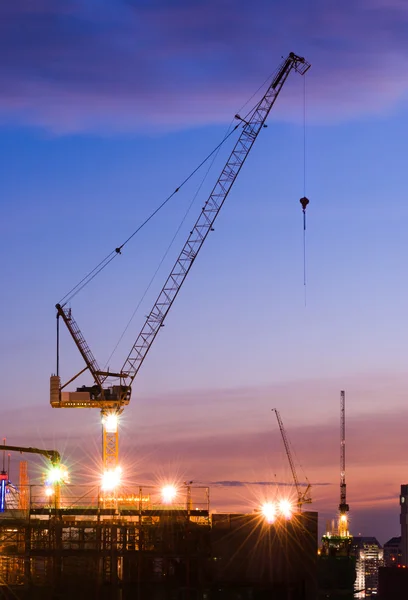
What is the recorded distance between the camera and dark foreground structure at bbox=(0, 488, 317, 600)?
337 feet

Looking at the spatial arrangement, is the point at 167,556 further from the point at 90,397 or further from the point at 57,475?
the point at 90,397

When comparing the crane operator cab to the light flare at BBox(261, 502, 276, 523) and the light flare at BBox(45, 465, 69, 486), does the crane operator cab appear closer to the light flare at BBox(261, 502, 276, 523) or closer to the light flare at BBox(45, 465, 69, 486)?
the light flare at BBox(45, 465, 69, 486)

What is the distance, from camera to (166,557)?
A: 105 m

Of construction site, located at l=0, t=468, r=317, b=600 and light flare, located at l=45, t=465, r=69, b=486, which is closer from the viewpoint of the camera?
construction site, located at l=0, t=468, r=317, b=600

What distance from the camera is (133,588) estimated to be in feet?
349

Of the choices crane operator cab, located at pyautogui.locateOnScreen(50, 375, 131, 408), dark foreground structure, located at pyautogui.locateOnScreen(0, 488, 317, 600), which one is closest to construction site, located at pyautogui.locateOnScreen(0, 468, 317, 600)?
dark foreground structure, located at pyautogui.locateOnScreen(0, 488, 317, 600)

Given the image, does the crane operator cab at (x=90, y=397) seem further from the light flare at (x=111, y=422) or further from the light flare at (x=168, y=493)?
the light flare at (x=168, y=493)

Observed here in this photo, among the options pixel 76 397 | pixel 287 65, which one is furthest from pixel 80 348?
pixel 287 65

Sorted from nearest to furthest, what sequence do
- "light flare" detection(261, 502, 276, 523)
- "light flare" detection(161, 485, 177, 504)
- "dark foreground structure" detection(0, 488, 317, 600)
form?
1. "dark foreground structure" detection(0, 488, 317, 600)
2. "light flare" detection(261, 502, 276, 523)
3. "light flare" detection(161, 485, 177, 504)

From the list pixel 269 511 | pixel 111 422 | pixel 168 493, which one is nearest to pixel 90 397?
pixel 111 422

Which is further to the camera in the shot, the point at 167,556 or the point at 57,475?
the point at 57,475

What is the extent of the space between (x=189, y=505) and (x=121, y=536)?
28.0 ft

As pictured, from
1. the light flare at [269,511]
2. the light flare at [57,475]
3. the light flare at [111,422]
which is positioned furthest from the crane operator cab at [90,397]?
the light flare at [269,511]

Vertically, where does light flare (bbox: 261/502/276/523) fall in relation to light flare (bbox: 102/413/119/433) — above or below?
Answer: below
